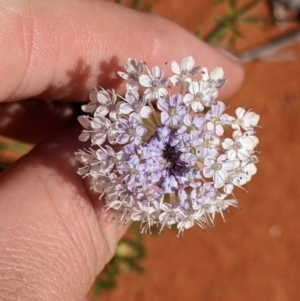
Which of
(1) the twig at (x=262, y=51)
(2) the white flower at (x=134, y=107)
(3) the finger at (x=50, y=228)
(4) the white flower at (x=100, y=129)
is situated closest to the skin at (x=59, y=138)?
(3) the finger at (x=50, y=228)

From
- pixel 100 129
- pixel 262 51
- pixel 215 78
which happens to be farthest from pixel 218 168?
pixel 262 51

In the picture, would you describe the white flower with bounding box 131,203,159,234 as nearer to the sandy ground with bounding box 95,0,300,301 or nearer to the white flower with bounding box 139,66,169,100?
the white flower with bounding box 139,66,169,100

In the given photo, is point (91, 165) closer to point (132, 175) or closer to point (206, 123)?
point (132, 175)

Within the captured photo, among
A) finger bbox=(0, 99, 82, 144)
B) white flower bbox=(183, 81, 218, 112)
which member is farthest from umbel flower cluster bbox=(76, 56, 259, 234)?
finger bbox=(0, 99, 82, 144)

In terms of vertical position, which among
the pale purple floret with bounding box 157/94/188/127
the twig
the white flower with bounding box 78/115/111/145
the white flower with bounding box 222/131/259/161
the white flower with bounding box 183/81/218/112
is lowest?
the twig

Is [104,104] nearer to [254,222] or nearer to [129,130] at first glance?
[129,130]

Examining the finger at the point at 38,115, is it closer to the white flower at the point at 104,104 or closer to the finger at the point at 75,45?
the finger at the point at 75,45

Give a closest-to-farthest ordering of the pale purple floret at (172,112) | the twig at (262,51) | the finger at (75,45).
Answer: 1. the pale purple floret at (172,112)
2. the finger at (75,45)
3. the twig at (262,51)
